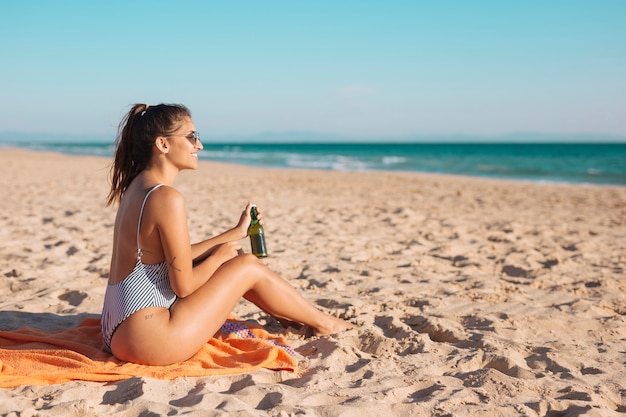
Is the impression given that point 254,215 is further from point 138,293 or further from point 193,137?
point 138,293

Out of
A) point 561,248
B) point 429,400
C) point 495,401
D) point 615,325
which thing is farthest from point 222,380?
point 561,248

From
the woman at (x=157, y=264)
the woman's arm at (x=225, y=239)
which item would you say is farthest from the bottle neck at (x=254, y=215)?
the woman at (x=157, y=264)

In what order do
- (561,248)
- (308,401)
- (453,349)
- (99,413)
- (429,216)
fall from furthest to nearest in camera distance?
(429,216), (561,248), (453,349), (308,401), (99,413)

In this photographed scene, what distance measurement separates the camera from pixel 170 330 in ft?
9.61

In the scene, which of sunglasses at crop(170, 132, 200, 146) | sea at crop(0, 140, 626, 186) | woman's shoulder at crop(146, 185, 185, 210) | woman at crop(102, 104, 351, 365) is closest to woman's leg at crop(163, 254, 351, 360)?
woman at crop(102, 104, 351, 365)

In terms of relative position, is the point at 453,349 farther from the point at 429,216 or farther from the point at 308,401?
the point at 429,216

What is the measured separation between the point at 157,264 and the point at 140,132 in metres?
0.67

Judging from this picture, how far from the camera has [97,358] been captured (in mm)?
3119

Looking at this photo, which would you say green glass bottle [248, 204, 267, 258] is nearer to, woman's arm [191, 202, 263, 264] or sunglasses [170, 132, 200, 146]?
woman's arm [191, 202, 263, 264]

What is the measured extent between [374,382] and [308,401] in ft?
1.37

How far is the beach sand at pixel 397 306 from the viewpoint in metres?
2.71

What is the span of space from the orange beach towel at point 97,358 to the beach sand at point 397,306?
0.07 metres

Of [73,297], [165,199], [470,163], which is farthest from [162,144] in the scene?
[470,163]

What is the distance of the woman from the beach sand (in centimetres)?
23
